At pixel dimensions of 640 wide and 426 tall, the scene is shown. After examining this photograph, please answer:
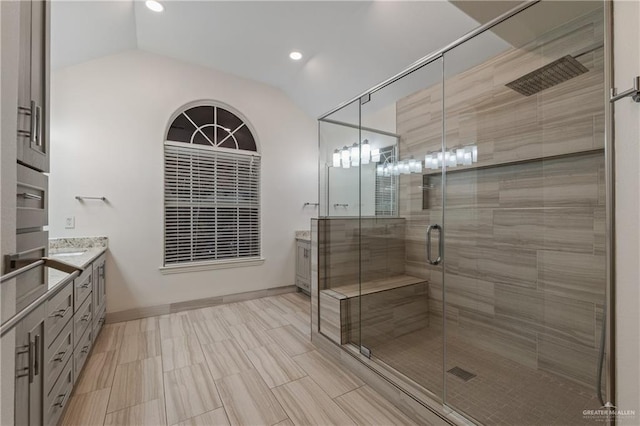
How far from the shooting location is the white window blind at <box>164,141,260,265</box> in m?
3.56

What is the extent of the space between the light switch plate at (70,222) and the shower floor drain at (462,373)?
13.1 feet

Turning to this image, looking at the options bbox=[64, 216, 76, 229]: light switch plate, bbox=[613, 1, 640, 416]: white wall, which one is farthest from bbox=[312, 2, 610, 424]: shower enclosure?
bbox=[64, 216, 76, 229]: light switch plate

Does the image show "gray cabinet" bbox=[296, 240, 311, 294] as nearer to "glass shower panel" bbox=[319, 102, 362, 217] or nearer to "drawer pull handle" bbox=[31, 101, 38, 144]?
"glass shower panel" bbox=[319, 102, 362, 217]

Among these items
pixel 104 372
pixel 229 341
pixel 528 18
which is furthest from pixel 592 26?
pixel 104 372

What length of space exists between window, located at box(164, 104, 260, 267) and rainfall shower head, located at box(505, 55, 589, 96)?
3236mm

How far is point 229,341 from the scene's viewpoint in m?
2.71

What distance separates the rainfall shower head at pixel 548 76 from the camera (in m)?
1.90

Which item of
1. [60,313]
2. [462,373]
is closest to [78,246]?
[60,313]

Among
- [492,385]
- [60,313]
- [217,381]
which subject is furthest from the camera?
[217,381]

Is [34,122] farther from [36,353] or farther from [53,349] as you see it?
[53,349]

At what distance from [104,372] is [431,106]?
3949 mm

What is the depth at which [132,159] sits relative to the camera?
327 centimetres

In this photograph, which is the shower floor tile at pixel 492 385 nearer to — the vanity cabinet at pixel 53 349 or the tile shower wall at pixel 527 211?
the tile shower wall at pixel 527 211

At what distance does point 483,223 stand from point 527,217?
1.11 feet
